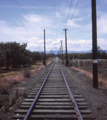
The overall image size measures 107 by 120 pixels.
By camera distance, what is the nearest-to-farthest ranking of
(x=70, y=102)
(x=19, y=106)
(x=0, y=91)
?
(x=19, y=106) < (x=70, y=102) < (x=0, y=91)

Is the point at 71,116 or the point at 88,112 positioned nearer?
the point at 71,116

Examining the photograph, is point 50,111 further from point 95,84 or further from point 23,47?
point 23,47

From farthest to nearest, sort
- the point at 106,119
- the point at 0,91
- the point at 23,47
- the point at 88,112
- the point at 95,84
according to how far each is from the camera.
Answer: the point at 23,47 → the point at 95,84 → the point at 0,91 → the point at 88,112 → the point at 106,119

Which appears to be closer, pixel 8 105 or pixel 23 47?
pixel 8 105

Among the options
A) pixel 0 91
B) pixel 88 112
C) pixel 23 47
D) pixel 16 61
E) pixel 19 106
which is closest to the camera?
pixel 88 112

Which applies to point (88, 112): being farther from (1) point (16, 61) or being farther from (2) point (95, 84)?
(1) point (16, 61)

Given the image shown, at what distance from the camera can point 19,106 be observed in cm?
529

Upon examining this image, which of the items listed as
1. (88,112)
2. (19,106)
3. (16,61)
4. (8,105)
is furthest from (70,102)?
(16,61)

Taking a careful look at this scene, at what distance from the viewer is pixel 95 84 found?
8578mm

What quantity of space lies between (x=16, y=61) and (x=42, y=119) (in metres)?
27.3

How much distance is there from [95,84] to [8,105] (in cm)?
581

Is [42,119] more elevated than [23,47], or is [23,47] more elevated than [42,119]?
[23,47]

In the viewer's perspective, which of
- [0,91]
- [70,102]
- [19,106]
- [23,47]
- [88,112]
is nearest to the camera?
[88,112]

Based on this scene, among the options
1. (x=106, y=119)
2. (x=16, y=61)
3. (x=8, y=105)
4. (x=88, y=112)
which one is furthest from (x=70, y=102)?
(x=16, y=61)
